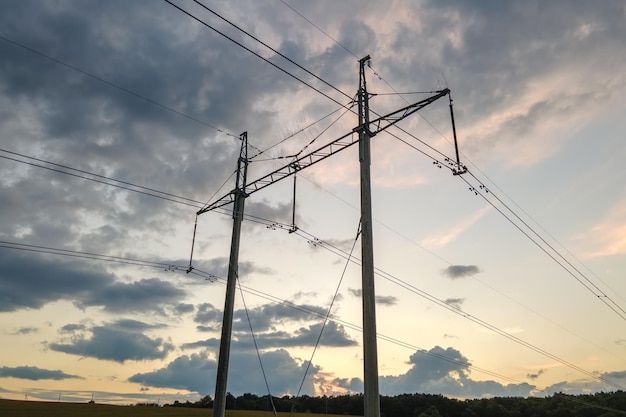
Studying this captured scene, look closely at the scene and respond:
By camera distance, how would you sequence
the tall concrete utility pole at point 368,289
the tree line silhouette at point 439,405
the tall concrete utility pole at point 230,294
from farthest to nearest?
1. the tree line silhouette at point 439,405
2. the tall concrete utility pole at point 230,294
3. the tall concrete utility pole at point 368,289

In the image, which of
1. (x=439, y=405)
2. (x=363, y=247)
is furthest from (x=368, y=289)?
(x=439, y=405)

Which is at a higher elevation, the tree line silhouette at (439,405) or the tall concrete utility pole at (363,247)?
the tall concrete utility pole at (363,247)

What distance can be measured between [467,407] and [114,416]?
355 feet

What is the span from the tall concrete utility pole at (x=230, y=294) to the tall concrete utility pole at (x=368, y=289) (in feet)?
30.7

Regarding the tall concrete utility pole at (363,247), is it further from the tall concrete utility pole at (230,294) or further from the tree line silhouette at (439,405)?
the tree line silhouette at (439,405)

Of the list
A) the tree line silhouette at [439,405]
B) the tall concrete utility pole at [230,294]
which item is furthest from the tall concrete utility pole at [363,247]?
the tree line silhouette at [439,405]

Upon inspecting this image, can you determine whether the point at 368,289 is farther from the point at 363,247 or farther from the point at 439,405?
the point at 439,405

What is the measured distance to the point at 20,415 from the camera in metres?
62.5

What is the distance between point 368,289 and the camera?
720 inches

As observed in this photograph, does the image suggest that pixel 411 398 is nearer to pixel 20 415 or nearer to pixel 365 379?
pixel 20 415

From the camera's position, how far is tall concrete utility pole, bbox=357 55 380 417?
56.6 ft

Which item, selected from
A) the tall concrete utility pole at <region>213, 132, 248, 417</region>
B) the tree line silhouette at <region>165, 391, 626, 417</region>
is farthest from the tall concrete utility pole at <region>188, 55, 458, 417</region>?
the tree line silhouette at <region>165, 391, 626, 417</region>

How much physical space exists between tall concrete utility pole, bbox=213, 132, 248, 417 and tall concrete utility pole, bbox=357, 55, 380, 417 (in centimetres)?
936

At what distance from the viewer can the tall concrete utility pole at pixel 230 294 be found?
78.8 ft
